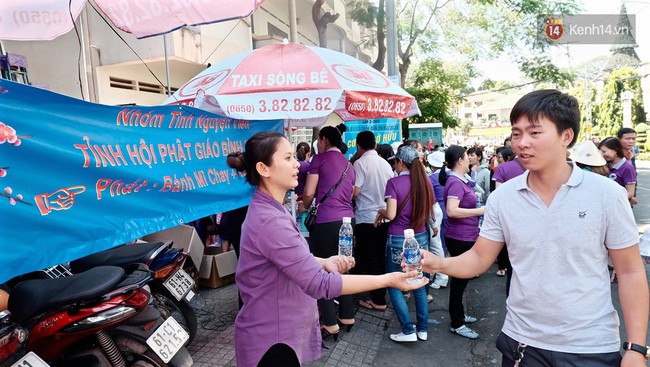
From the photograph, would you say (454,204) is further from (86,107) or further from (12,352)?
(12,352)

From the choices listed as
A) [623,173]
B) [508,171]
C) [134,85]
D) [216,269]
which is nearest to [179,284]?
[216,269]

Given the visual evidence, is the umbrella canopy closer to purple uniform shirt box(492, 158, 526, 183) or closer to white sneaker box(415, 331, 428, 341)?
purple uniform shirt box(492, 158, 526, 183)

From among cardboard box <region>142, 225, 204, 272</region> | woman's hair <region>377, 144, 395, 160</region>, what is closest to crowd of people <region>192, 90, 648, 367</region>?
cardboard box <region>142, 225, 204, 272</region>

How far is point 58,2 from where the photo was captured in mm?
3016

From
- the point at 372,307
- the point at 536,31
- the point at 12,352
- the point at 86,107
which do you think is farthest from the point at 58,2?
the point at 536,31

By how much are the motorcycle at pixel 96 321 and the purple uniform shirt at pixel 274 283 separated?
1.04m

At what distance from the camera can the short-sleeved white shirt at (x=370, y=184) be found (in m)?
4.62

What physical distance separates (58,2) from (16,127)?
4.44ft

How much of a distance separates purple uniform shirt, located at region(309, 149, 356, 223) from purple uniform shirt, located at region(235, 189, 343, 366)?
6.69 ft

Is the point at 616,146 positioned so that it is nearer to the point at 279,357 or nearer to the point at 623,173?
the point at 623,173

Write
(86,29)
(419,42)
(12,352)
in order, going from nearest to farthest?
(12,352) < (86,29) < (419,42)

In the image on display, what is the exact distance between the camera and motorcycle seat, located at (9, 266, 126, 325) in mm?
2432

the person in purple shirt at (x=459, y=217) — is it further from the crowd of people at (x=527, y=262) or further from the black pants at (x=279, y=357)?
the black pants at (x=279, y=357)

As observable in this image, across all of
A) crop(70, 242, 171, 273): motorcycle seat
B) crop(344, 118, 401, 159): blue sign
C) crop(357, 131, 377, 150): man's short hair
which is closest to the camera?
crop(70, 242, 171, 273): motorcycle seat
